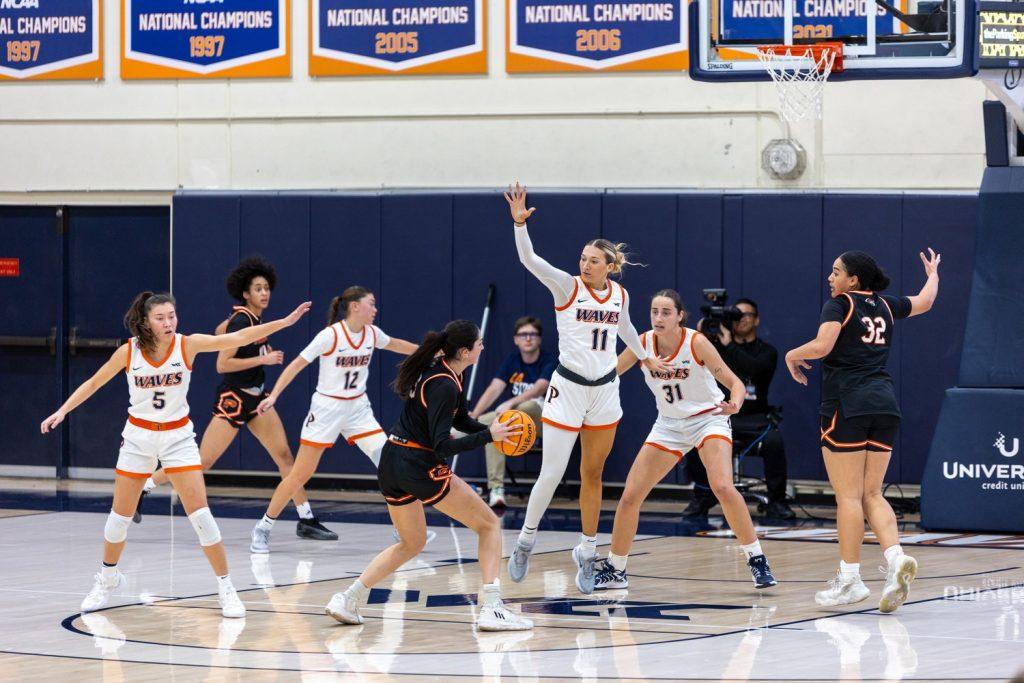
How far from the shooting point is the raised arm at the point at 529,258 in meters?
9.27

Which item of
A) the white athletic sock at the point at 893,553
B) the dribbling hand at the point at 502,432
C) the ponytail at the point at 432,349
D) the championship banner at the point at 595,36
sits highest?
the championship banner at the point at 595,36

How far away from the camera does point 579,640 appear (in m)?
8.29

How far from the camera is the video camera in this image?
1345cm

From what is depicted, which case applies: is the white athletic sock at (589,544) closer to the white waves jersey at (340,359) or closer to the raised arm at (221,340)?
the raised arm at (221,340)

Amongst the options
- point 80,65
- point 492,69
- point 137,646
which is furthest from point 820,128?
point 137,646

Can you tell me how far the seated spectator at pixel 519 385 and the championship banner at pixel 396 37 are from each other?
2718 mm

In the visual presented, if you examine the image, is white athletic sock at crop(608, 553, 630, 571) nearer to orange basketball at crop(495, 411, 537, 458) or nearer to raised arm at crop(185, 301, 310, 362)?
orange basketball at crop(495, 411, 537, 458)

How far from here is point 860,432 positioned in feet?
29.9

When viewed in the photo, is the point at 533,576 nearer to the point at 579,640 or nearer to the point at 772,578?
the point at 772,578

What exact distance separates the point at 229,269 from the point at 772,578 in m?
7.98

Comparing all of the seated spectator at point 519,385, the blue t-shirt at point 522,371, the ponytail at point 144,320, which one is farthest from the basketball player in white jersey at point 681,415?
the blue t-shirt at point 522,371

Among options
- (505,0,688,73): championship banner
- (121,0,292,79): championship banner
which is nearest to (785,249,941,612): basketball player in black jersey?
(505,0,688,73): championship banner

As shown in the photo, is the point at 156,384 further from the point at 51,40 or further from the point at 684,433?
the point at 51,40

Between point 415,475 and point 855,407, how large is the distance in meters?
2.53
